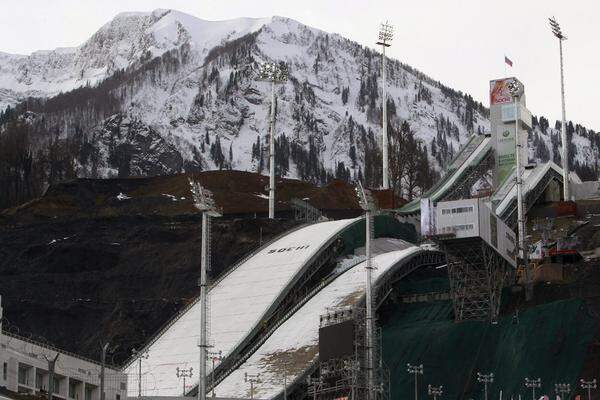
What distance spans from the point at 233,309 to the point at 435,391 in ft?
92.3

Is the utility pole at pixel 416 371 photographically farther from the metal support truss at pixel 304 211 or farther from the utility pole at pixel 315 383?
the metal support truss at pixel 304 211

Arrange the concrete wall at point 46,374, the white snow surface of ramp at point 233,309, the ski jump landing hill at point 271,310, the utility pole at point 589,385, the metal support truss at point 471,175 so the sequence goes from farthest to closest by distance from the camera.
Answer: the metal support truss at point 471,175, the white snow surface of ramp at point 233,309, the ski jump landing hill at point 271,310, the utility pole at point 589,385, the concrete wall at point 46,374

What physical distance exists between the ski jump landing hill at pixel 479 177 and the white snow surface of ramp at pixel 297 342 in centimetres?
2220

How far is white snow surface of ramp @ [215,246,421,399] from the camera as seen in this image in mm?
107750

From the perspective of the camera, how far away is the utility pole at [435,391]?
100 meters

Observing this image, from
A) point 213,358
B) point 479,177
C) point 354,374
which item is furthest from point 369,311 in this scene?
point 479,177

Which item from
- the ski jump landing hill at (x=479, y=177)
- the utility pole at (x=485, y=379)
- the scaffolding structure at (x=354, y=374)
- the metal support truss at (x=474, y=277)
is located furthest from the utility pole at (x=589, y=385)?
the ski jump landing hill at (x=479, y=177)

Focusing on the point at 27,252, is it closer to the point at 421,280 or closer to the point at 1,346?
the point at 421,280

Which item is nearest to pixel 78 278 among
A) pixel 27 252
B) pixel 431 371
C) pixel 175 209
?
pixel 27 252

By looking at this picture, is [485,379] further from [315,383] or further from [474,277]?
[474,277]

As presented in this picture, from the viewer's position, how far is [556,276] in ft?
379

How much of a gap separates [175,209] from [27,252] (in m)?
17.2

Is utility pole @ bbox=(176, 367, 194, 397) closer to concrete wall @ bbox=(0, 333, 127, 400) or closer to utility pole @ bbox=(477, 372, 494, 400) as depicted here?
concrete wall @ bbox=(0, 333, 127, 400)

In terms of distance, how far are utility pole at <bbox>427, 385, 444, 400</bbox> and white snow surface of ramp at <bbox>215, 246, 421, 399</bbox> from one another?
1070 cm
